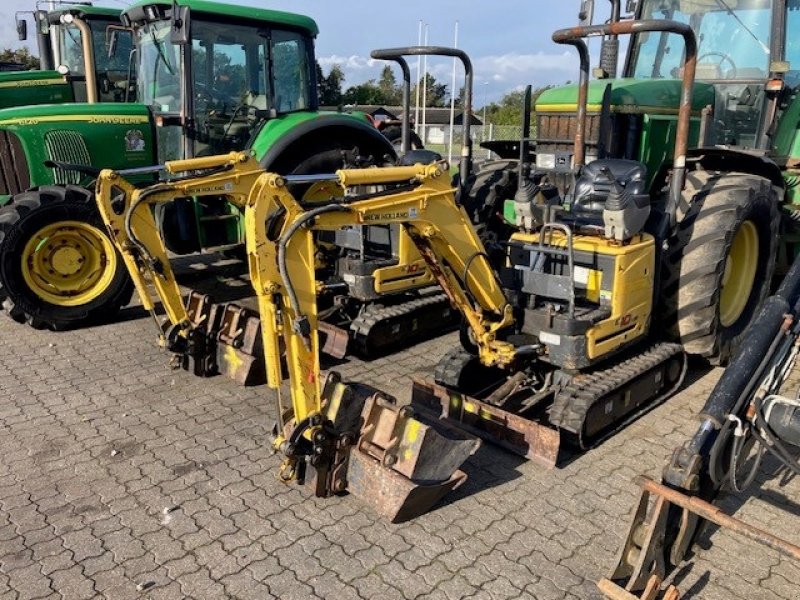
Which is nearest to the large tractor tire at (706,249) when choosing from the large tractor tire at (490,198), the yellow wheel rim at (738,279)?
the yellow wheel rim at (738,279)

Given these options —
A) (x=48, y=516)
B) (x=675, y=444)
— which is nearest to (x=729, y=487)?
(x=675, y=444)

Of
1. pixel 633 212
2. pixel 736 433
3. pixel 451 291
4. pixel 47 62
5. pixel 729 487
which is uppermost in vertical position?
pixel 47 62

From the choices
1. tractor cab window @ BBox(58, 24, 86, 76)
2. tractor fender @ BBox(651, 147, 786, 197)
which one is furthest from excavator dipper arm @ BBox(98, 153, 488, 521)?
tractor cab window @ BBox(58, 24, 86, 76)

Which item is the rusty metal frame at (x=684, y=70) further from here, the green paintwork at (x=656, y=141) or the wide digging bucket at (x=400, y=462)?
the wide digging bucket at (x=400, y=462)

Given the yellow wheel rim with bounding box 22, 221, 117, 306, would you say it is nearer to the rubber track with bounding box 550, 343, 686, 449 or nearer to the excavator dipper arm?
the excavator dipper arm

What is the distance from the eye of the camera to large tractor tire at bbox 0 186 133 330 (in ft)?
19.9

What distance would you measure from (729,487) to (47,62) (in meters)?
11.0

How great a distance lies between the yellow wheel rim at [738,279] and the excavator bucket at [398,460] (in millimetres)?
2864

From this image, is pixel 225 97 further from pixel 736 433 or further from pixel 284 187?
pixel 736 433

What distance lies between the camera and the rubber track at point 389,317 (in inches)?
218

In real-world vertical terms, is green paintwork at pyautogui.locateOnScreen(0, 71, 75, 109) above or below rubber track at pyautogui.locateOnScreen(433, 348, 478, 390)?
above

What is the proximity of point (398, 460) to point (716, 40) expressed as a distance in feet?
17.1

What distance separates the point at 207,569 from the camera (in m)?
Answer: 3.15

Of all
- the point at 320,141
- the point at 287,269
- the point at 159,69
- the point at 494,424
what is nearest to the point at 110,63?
the point at 159,69
